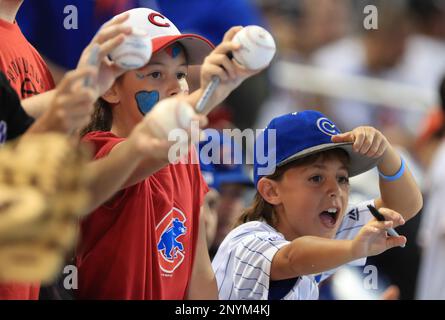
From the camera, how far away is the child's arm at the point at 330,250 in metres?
3.18

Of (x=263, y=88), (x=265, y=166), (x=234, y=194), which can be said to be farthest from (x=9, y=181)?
(x=263, y=88)

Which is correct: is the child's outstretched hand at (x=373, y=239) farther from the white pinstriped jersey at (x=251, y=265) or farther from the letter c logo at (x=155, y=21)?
the letter c logo at (x=155, y=21)

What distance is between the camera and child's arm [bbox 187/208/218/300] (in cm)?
348

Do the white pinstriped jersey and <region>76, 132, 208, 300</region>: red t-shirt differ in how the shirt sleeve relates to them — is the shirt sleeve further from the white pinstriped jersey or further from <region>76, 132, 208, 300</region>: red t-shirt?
the white pinstriped jersey

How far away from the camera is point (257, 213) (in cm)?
400

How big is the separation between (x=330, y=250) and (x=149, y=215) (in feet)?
1.81

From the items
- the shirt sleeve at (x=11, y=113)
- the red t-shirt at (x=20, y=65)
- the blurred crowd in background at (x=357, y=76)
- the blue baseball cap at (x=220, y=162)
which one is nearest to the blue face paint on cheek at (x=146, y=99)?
the red t-shirt at (x=20, y=65)

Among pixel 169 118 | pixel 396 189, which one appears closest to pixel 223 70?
pixel 169 118

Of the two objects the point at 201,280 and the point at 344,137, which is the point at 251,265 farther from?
the point at 344,137

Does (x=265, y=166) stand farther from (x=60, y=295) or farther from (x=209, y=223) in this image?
(x=60, y=295)

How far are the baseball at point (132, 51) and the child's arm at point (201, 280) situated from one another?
854 millimetres

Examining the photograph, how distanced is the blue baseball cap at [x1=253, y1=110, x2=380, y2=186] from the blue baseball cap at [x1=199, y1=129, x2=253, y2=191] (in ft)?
2.56

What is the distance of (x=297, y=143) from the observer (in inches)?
150

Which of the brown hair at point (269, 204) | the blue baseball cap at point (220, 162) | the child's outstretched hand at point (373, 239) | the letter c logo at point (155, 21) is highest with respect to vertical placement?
the letter c logo at point (155, 21)
